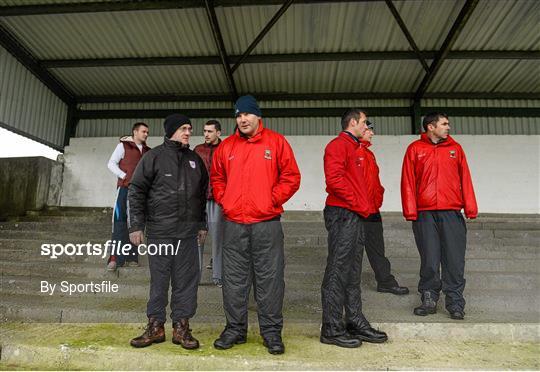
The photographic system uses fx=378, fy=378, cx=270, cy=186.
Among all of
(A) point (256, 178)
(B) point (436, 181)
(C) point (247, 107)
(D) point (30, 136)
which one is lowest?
(A) point (256, 178)

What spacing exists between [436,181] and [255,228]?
1.68 m

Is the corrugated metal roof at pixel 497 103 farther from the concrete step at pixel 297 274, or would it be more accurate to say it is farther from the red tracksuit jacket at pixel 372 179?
the red tracksuit jacket at pixel 372 179

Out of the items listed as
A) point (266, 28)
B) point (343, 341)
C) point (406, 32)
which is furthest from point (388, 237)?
point (266, 28)

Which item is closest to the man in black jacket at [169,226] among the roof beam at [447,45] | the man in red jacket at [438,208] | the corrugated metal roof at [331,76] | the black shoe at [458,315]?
the man in red jacket at [438,208]

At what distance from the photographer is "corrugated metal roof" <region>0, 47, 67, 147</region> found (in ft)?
24.4

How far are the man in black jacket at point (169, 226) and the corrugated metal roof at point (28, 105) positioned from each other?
251 inches

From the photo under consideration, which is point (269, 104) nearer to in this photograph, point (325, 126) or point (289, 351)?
point (325, 126)

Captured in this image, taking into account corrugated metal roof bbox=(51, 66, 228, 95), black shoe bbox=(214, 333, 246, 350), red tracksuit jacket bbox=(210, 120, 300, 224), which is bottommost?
black shoe bbox=(214, 333, 246, 350)

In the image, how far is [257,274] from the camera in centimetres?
259

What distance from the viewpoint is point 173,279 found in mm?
2662

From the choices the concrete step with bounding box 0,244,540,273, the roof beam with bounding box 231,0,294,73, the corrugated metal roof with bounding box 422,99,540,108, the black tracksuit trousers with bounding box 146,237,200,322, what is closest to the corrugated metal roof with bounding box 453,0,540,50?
the corrugated metal roof with bounding box 422,99,540,108

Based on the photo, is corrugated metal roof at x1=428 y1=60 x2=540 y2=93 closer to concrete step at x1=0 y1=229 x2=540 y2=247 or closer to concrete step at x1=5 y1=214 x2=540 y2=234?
concrete step at x1=5 y1=214 x2=540 y2=234

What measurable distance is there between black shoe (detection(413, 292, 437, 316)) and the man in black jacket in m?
1.78

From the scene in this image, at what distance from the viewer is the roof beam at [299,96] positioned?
356 inches
